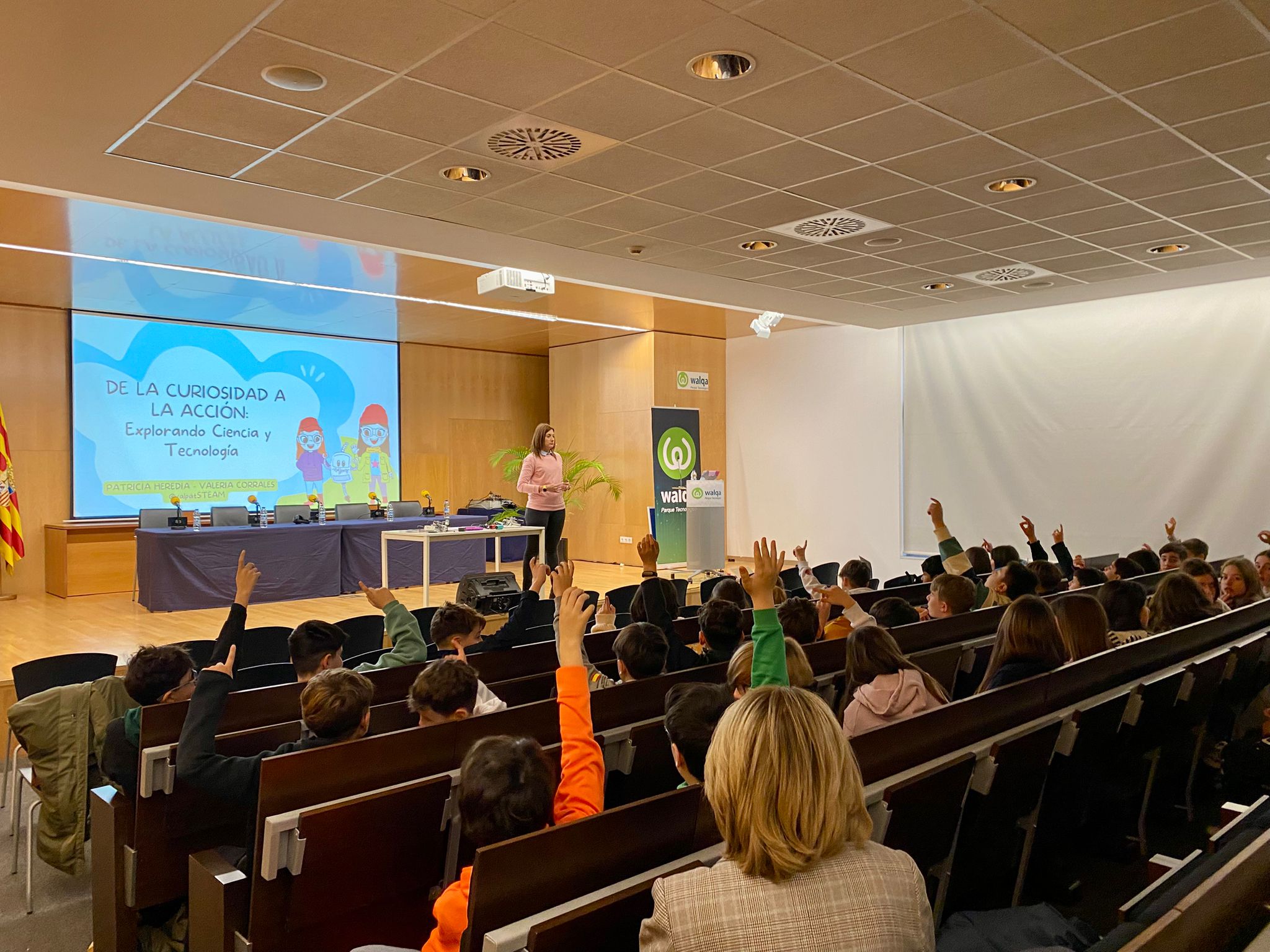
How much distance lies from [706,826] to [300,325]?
11541 millimetres

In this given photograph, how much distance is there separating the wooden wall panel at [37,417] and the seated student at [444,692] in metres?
9.80

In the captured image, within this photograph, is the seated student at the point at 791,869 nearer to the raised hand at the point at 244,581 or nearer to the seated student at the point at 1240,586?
the raised hand at the point at 244,581

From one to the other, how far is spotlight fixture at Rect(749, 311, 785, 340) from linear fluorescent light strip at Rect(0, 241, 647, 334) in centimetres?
212

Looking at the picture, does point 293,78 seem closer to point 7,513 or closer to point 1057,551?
point 1057,551

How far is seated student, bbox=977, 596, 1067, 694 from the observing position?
3.07 meters

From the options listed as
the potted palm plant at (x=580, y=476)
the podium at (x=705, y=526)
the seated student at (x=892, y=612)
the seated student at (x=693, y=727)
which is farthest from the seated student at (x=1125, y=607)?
the potted palm plant at (x=580, y=476)

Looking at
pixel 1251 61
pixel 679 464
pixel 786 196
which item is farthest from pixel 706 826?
pixel 679 464

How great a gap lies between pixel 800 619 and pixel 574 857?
93.2 inches

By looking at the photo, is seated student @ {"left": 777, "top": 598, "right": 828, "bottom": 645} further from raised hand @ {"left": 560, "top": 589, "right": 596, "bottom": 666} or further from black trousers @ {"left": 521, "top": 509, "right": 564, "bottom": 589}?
black trousers @ {"left": 521, "top": 509, "right": 564, "bottom": 589}

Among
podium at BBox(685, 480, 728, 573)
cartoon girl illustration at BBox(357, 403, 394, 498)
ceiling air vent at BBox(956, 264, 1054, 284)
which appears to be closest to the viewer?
ceiling air vent at BBox(956, 264, 1054, 284)

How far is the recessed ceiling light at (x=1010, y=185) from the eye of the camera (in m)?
5.28

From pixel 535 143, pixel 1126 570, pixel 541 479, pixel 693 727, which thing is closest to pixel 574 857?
pixel 693 727

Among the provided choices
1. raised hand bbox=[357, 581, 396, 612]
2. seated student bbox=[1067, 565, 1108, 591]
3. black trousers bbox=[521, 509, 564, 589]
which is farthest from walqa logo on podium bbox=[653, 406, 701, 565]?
raised hand bbox=[357, 581, 396, 612]

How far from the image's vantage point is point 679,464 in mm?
12523
